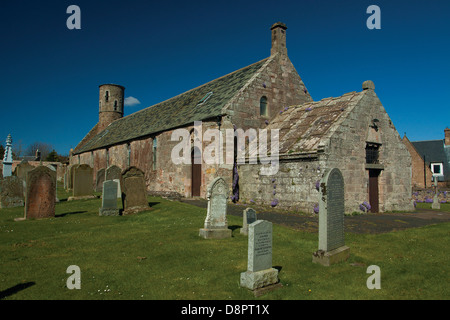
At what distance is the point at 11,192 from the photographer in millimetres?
14805

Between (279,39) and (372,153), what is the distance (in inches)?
412

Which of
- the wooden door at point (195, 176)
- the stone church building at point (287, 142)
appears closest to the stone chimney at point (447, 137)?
the stone church building at point (287, 142)

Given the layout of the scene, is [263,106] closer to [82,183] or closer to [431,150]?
[82,183]

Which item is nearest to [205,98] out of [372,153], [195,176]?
[195,176]

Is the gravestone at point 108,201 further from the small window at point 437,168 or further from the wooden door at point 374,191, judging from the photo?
the small window at point 437,168

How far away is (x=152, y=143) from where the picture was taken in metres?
22.9

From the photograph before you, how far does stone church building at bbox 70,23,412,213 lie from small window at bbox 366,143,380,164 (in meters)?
0.05

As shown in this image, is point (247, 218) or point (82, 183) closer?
point (247, 218)

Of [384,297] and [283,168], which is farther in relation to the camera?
[283,168]

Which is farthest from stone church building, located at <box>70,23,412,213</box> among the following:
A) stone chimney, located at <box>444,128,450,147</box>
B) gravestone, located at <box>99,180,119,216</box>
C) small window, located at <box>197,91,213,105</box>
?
stone chimney, located at <box>444,128,450,147</box>

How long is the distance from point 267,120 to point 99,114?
33.8 metres

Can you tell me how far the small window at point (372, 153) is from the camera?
14.1m
